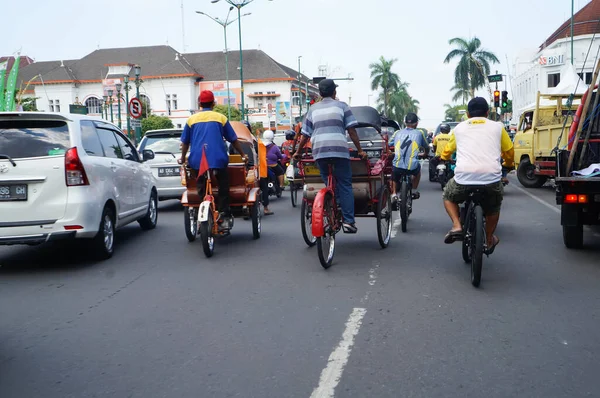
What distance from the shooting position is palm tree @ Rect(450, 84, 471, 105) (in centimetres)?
8438

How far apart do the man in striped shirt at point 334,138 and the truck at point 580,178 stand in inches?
99.7

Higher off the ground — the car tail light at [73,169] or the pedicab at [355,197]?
the car tail light at [73,169]

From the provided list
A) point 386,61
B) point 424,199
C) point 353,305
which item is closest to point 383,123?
point 424,199

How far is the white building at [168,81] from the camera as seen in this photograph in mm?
84875

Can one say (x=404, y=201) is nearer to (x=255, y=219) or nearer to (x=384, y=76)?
(x=255, y=219)

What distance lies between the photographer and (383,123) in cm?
1680

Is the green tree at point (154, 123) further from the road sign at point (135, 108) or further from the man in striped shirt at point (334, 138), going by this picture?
the man in striped shirt at point (334, 138)

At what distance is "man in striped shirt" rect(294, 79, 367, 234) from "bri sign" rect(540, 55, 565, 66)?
56.2 meters

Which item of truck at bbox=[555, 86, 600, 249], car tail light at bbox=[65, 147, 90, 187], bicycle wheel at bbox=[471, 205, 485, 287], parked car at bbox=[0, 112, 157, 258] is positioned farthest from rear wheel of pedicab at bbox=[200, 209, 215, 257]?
truck at bbox=[555, 86, 600, 249]

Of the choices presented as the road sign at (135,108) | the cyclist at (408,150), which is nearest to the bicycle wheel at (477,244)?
the cyclist at (408,150)

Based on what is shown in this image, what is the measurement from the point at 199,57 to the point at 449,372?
8948 centimetres

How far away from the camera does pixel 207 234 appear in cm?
839

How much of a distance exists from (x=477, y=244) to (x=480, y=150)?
1.04 meters

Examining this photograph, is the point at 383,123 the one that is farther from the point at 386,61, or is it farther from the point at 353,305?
the point at 386,61
